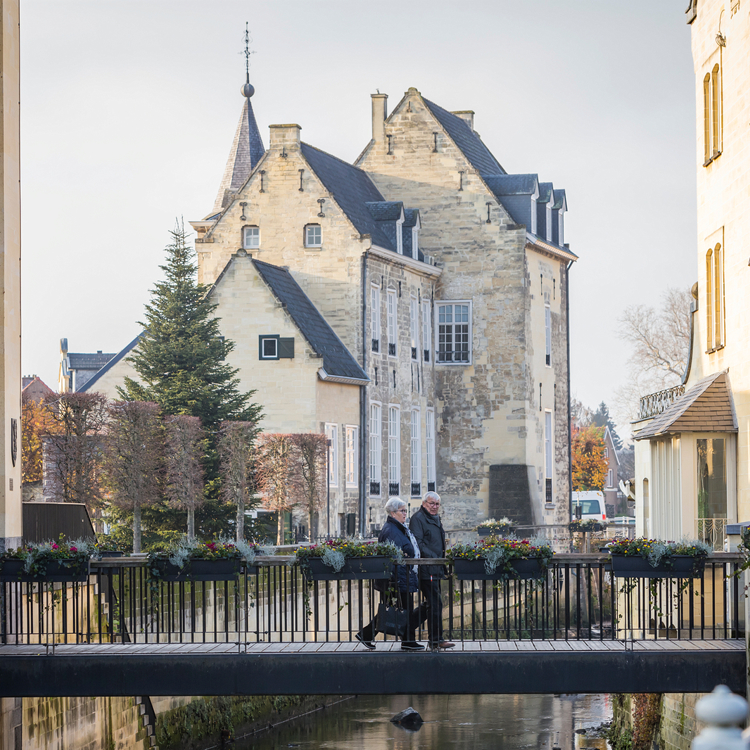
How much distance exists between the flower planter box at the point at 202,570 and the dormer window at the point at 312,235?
25973mm

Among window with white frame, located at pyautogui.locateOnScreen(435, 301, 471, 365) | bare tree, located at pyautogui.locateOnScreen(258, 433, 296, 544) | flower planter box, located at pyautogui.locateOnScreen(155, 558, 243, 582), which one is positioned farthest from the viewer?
window with white frame, located at pyautogui.locateOnScreen(435, 301, 471, 365)

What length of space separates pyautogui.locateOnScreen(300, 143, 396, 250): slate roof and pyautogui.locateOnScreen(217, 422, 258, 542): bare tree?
9.63 meters

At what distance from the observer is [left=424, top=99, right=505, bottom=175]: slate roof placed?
44.2 meters

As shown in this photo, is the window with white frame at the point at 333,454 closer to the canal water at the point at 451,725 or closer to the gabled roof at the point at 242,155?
the canal water at the point at 451,725

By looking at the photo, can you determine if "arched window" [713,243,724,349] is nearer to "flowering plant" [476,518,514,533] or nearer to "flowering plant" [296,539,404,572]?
"flowering plant" [296,539,404,572]

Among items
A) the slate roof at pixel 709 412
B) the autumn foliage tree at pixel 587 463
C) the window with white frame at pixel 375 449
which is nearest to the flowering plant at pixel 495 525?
the window with white frame at pixel 375 449

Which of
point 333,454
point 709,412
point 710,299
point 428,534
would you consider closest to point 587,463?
point 333,454

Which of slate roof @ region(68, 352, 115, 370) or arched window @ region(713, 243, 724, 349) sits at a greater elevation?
slate roof @ region(68, 352, 115, 370)

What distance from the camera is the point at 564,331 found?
1859 inches

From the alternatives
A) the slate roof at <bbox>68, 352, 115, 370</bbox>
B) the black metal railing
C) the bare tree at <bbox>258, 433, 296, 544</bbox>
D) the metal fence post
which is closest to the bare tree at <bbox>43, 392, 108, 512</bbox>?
the bare tree at <bbox>258, 433, 296, 544</bbox>

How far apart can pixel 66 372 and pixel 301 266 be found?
59126 mm

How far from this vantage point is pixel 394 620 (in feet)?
42.0

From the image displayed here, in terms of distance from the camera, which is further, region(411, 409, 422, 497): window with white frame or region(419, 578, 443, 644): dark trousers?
region(411, 409, 422, 497): window with white frame

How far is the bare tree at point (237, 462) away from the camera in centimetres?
3041
